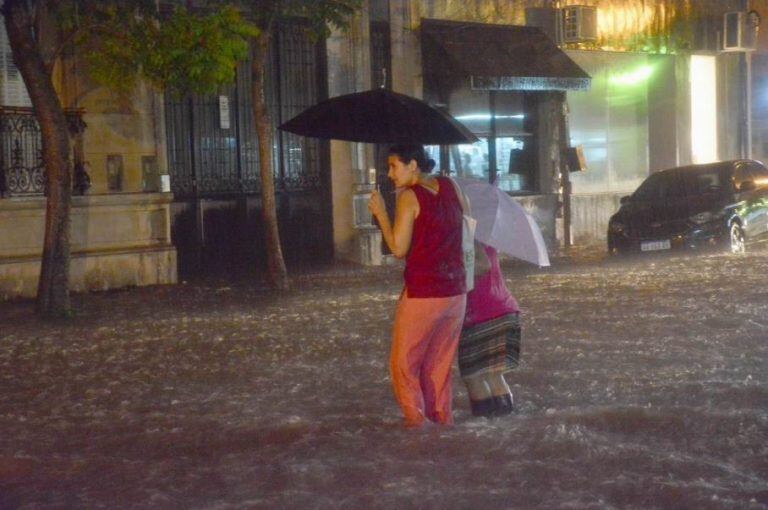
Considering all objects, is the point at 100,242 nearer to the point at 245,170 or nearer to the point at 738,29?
the point at 245,170

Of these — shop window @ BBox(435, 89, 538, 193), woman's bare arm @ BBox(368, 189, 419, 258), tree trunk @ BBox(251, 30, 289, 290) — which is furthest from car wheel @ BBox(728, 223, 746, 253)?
woman's bare arm @ BBox(368, 189, 419, 258)

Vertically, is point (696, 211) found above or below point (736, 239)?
above

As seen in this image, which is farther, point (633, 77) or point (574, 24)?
point (633, 77)

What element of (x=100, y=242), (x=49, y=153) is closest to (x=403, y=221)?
(x=49, y=153)

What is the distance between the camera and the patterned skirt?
6.89 m

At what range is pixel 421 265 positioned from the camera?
6.51 meters

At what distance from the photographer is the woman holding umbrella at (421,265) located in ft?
21.2

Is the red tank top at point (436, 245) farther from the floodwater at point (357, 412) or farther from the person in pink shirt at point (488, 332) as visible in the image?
the floodwater at point (357, 412)

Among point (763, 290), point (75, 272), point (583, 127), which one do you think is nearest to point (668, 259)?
point (763, 290)

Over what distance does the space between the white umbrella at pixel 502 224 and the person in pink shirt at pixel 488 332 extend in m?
0.09

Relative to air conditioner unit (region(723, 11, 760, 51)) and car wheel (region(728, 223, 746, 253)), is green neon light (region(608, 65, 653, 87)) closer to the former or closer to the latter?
air conditioner unit (region(723, 11, 760, 51))

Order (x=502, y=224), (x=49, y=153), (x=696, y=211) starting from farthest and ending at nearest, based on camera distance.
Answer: (x=696, y=211)
(x=49, y=153)
(x=502, y=224)

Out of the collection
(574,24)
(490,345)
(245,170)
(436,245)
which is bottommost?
(490,345)

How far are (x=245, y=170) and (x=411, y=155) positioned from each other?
1184 cm
